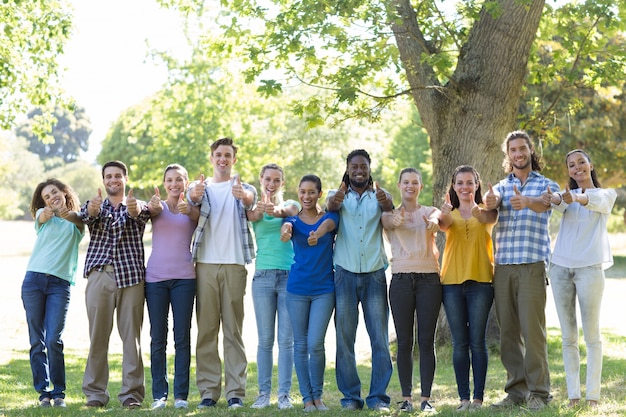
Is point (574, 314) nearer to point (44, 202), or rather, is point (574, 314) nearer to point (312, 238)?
point (312, 238)

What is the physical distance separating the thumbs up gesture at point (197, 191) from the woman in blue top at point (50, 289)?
112 centimetres

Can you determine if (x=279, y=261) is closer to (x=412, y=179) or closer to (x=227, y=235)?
(x=227, y=235)

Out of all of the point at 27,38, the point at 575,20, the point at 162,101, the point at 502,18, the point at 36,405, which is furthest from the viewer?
the point at 162,101

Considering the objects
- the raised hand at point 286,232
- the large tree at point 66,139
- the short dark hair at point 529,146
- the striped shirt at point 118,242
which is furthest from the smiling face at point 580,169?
the large tree at point 66,139

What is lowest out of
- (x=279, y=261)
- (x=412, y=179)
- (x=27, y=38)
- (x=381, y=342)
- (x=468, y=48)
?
(x=381, y=342)

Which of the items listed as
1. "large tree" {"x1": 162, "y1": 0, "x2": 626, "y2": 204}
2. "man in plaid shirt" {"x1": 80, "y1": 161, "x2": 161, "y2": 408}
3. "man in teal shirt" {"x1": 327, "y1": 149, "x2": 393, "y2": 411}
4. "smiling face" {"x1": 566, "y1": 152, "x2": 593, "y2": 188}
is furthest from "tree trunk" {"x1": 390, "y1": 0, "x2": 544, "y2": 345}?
"man in plaid shirt" {"x1": 80, "y1": 161, "x2": 161, "y2": 408}

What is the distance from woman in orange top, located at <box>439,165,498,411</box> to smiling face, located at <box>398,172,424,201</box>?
12.0 inches

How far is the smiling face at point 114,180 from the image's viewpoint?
25.4ft

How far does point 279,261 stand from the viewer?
7.68 m

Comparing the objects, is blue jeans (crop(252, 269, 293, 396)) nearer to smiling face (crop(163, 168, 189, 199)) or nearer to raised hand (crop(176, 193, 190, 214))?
raised hand (crop(176, 193, 190, 214))

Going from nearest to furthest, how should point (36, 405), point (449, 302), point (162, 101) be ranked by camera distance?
point (449, 302) < point (36, 405) < point (162, 101)

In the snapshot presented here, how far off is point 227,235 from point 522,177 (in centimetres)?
272

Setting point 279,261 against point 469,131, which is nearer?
point 279,261

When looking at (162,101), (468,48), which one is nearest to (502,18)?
(468,48)
